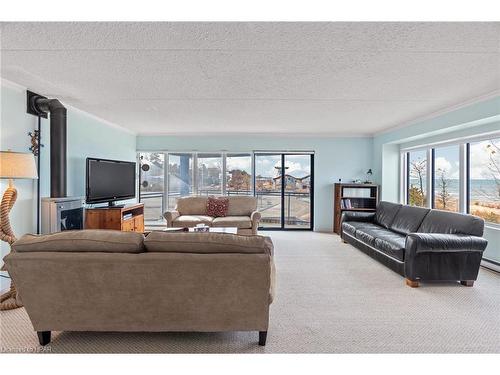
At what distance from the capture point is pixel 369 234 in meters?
4.43

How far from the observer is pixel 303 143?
22.4 feet

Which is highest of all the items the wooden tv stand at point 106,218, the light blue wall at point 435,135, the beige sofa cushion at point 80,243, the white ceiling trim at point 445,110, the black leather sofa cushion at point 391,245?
the white ceiling trim at point 445,110

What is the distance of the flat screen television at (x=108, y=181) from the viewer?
4.57 metres

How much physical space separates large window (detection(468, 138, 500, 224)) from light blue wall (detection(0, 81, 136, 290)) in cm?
624

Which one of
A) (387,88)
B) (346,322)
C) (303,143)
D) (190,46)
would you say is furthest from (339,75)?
(303,143)

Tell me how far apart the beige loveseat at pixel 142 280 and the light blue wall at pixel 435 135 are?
11.9 feet

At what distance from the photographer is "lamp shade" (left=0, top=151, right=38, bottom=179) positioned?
8.51 feet

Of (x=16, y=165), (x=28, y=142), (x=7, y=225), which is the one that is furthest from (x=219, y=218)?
(x=16, y=165)

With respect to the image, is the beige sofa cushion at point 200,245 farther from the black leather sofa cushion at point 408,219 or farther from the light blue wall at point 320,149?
the light blue wall at point 320,149

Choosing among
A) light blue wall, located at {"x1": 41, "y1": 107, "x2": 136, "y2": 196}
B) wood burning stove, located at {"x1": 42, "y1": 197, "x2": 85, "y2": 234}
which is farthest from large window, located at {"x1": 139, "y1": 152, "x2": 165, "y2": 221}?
wood burning stove, located at {"x1": 42, "y1": 197, "x2": 85, "y2": 234}

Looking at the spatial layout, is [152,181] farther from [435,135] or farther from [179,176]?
[435,135]

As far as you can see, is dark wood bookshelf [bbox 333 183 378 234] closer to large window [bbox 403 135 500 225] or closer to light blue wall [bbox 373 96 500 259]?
light blue wall [bbox 373 96 500 259]

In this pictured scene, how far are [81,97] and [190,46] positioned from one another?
236cm

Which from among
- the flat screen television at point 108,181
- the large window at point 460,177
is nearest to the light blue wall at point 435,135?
the large window at point 460,177
